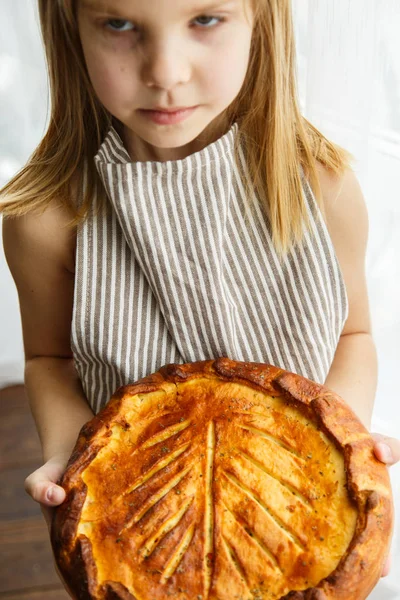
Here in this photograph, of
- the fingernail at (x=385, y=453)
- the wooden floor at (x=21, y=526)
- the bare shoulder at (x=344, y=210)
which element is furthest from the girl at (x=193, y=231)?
the wooden floor at (x=21, y=526)

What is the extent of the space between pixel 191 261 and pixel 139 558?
472mm

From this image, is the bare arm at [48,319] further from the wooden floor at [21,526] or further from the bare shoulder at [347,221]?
the wooden floor at [21,526]

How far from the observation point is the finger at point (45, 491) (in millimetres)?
911

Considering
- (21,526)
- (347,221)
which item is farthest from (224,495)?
(21,526)

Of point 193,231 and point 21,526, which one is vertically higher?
point 193,231

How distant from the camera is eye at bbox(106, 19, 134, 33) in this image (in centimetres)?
92

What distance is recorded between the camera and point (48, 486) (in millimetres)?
926

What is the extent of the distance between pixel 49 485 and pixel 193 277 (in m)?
0.40

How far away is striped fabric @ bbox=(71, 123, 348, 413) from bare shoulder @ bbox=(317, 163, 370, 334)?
0.15 feet

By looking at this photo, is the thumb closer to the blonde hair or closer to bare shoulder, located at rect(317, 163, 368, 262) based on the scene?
the blonde hair

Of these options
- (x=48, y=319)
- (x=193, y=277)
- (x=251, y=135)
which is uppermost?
(x=251, y=135)

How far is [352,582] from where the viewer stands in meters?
0.81

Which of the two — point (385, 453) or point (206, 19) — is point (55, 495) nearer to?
point (385, 453)

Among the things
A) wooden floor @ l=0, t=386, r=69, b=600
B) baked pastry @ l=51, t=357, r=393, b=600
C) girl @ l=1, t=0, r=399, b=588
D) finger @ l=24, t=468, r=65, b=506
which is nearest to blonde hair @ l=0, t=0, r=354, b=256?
girl @ l=1, t=0, r=399, b=588
